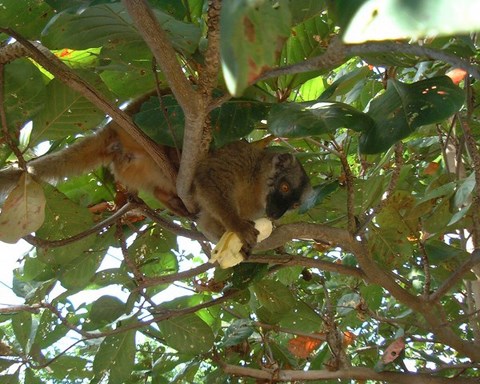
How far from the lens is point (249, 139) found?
410 centimetres

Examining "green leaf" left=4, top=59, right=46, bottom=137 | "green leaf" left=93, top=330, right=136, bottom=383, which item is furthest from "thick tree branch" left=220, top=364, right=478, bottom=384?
"green leaf" left=4, top=59, right=46, bottom=137

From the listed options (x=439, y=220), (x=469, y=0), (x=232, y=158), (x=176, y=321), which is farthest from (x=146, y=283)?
(x=469, y=0)

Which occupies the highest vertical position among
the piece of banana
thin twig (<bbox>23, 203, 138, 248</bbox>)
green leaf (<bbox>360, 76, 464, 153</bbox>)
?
thin twig (<bbox>23, 203, 138, 248</bbox>)

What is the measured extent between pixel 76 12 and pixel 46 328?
2.47 m

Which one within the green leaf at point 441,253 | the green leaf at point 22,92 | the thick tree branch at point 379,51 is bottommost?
the thick tree branch at point 379,51

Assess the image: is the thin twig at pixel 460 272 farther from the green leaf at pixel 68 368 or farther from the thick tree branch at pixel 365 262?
the green leaf at pixel 68 368

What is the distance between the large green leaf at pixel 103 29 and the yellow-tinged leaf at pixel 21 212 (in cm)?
59

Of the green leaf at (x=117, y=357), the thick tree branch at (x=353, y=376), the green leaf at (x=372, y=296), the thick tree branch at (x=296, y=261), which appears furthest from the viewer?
the green leaf at (x=372, y=296)

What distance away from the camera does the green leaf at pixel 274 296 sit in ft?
11.0

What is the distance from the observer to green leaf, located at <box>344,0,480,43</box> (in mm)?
576

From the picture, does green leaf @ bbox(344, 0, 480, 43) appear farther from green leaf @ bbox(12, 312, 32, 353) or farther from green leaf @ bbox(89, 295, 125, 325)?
green leaf @ bbox(12, 312, 32, 353)

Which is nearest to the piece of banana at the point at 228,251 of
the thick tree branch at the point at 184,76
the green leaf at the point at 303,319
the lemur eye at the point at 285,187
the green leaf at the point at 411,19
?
the thick tree branch at the point at 184,76

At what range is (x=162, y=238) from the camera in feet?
11.4

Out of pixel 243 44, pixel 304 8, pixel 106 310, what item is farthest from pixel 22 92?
pixel 243 44
